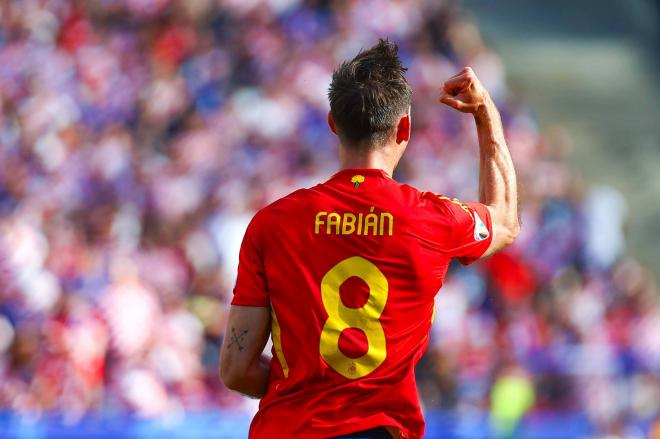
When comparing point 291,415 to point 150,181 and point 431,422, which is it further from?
point 150,181

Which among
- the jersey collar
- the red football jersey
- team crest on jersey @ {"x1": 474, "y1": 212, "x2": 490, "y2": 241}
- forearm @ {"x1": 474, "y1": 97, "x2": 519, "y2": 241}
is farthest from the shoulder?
forearm @ {"x1": 474, "y1": 97, "x2": 519, "y2": 241}

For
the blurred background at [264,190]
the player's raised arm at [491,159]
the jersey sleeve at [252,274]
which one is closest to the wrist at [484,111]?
the player's raised arm at [491,159]

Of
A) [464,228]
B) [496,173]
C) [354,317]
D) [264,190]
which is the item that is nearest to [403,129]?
[464,228]

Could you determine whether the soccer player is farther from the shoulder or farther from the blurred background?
the blurred background

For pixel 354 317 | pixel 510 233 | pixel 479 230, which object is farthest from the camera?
pixel 510 233

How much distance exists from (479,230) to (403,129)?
1.16 ft

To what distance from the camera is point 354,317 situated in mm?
2922

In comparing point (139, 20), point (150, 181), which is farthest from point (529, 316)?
point (139, 20)

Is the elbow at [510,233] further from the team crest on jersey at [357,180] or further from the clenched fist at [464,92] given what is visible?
the team crest on jersey at [357,180]

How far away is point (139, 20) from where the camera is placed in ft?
41.6

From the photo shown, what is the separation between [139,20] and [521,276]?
208 inches

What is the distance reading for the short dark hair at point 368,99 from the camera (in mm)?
3014

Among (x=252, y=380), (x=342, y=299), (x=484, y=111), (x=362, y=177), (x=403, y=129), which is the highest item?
(x=484, y=111)

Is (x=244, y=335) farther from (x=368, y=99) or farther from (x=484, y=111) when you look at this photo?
(x=484, y=111)
